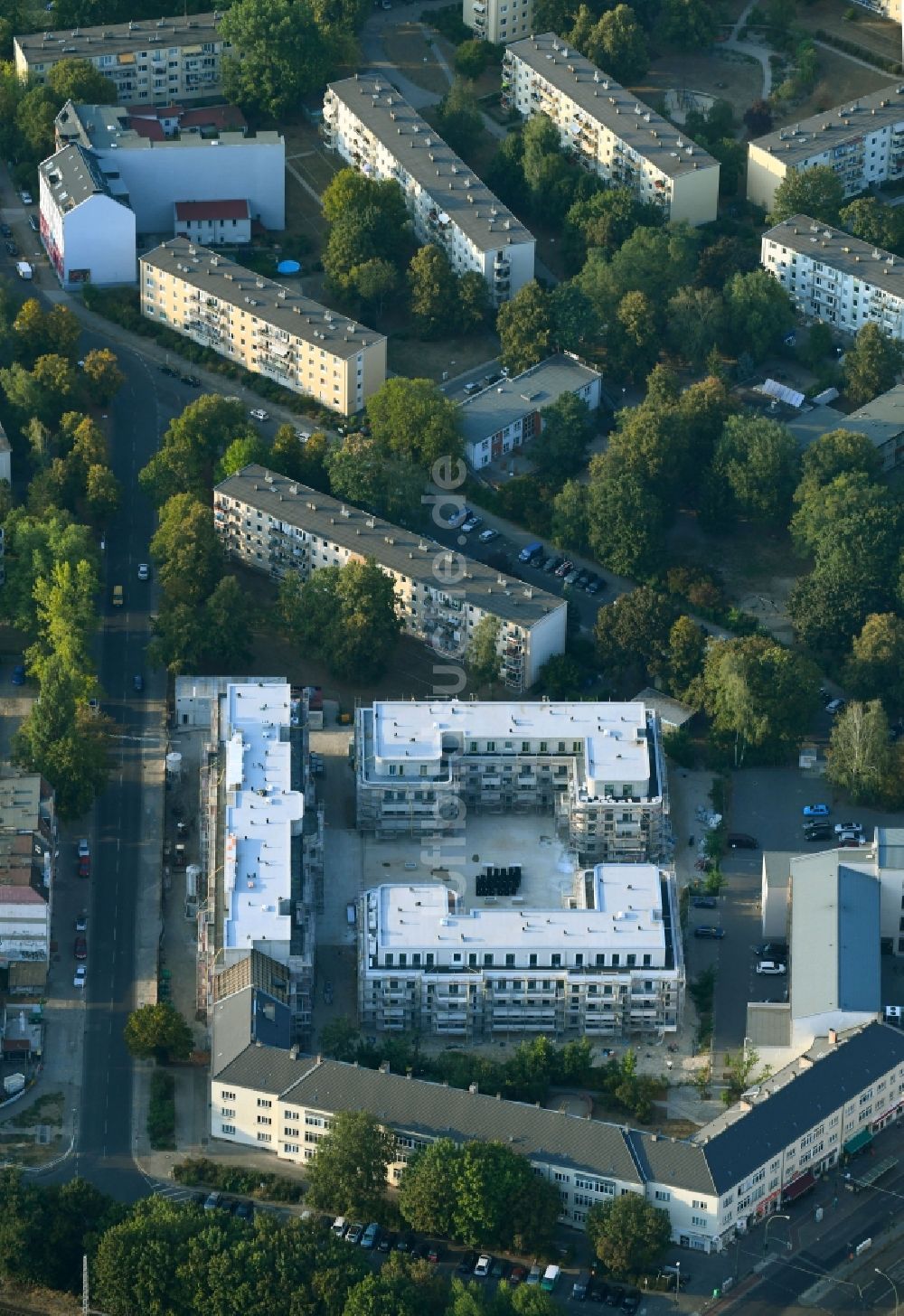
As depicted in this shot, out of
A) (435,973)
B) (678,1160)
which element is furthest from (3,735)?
(678,1160)

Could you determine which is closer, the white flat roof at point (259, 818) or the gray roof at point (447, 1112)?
the gray roof at point (447, 1112)

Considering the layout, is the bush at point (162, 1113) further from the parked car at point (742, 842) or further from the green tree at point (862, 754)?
the green tree at point (862, 754)

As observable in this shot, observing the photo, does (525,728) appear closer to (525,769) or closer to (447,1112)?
(525,769)

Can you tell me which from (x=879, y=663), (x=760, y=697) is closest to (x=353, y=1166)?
(x=760, y=697)

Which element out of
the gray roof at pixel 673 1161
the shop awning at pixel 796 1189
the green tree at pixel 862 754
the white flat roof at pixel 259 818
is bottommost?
the shop awning at pixel 796 1189

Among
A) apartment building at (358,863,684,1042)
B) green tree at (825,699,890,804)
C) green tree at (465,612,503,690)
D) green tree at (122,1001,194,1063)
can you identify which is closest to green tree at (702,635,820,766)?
green tree at (825,699,890,804)

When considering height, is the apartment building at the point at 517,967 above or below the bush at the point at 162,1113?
above

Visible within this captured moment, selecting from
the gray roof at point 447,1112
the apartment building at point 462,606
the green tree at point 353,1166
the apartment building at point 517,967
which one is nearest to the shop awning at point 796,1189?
the gray roof at point 447,1112
